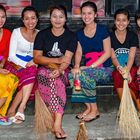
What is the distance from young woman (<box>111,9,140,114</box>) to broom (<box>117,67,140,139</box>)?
0.95 ft

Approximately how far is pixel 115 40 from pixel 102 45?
0.70 ft

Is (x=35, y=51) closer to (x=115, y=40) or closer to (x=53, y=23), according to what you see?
(x=53, y=23)

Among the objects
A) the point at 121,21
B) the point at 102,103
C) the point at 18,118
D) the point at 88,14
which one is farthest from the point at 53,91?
the point at 121,21

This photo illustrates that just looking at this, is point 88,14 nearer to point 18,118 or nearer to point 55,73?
point 55,73

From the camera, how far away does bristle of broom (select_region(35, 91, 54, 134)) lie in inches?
196

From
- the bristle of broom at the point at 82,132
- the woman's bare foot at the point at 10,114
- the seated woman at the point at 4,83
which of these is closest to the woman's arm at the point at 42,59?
the seated woman at the point at 4,83

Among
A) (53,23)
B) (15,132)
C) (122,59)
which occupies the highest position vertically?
(53,23)

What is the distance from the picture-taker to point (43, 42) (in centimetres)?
528

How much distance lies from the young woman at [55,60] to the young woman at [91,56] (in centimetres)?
20

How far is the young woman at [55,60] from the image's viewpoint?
16.4 feet

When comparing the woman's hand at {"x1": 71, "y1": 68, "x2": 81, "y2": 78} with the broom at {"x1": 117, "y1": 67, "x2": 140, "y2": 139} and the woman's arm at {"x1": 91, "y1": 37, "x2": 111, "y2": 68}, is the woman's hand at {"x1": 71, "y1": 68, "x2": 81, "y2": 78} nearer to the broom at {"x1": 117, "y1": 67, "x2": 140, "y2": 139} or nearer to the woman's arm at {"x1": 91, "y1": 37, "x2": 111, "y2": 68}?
the woman's arm at {"x1": 91, "y1": 37, "x2": 111, "y2": 68}

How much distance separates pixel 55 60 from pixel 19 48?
60 centimetres

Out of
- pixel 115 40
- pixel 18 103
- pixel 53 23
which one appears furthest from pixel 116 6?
pixel 18 103

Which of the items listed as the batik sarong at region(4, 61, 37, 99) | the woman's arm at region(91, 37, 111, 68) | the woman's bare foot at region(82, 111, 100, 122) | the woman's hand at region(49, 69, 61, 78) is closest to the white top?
the batik sarong at region(4, 61, 37, 99)
